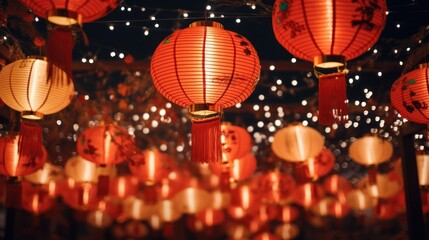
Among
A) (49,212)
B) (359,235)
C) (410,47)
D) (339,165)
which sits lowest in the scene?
(359,235)

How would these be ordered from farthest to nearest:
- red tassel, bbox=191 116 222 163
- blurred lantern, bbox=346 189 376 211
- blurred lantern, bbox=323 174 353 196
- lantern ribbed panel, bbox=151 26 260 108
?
1. blurred lantern, bbox=323 174 353 196
2. blurred lantern, bbox=346 189 376 211
3. red tassel, bbox=191 116 222 163
4. lantern ribbed panel, bbox=151 26 260 108

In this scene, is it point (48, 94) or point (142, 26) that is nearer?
point (48, 94)

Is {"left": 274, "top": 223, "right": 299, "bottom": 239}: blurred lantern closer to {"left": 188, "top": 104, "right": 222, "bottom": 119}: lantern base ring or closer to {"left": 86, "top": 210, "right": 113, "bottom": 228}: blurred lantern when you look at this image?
{"left": 86, "top": 210, "right": 113, "bottom": 228}: blurred lantern

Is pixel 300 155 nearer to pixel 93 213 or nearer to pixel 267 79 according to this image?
pixel 267 79

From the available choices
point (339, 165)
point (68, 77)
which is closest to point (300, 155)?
Answer: point (68, 77)

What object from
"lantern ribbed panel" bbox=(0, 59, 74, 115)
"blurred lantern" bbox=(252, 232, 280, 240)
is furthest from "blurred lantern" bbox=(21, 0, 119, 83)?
"blurred lantern" bbox=(252, 232, 280, 240)

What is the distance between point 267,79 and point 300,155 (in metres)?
1.98

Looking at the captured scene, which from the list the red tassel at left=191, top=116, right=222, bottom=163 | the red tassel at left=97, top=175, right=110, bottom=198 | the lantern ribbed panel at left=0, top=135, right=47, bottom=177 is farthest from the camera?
Answer: the red tassel at left=97, top=175, right=110, bottom=198

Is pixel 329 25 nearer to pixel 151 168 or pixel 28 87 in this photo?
pixel 28 87

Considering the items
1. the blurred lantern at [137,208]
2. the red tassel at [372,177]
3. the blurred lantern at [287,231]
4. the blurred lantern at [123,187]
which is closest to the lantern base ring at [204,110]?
the red tassel at [372,177]

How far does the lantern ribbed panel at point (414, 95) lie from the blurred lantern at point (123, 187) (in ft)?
20.3

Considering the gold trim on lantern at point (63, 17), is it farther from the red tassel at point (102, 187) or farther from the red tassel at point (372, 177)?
the red tassel at point (372, 177)

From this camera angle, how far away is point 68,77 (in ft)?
9.60

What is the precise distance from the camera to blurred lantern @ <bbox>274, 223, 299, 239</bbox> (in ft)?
43.4
